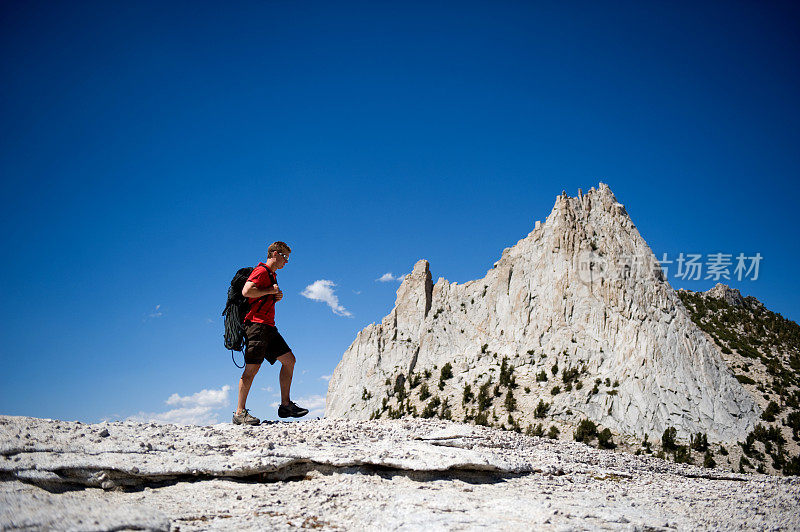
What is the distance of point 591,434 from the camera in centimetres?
2580

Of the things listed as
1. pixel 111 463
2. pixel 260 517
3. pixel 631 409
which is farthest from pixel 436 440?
pixel 631 409

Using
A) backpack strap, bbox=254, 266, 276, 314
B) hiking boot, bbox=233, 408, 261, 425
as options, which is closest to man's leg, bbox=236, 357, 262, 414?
hiking boot, bbox=233, 408, 261, 425

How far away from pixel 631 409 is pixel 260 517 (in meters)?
26.7

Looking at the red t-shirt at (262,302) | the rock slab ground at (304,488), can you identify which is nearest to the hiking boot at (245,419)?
the rock slab ground at (304,488)

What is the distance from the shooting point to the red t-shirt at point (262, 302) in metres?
8.41

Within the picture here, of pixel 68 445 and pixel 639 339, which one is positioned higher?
pixel 639 339

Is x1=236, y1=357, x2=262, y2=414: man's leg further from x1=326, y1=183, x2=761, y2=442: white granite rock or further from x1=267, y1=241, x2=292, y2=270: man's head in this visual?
x1=326, y1=183, x2=761, y2=442: white granite rock

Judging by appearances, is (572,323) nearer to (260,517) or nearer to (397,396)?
(397,396)

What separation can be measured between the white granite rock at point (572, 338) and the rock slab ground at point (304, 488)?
21.1 metres

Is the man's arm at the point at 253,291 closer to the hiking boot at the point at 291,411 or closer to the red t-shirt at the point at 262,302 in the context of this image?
the red t-shirt at the point at 262,302

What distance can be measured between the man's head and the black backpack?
0.60m

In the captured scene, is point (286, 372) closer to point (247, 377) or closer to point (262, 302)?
point (247, 377)

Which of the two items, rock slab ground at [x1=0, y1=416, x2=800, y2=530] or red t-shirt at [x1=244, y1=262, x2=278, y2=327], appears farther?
red t-shirt at [x1=244, y1=262, x2=278, y2=327]

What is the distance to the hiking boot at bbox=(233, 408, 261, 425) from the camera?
8.48m
